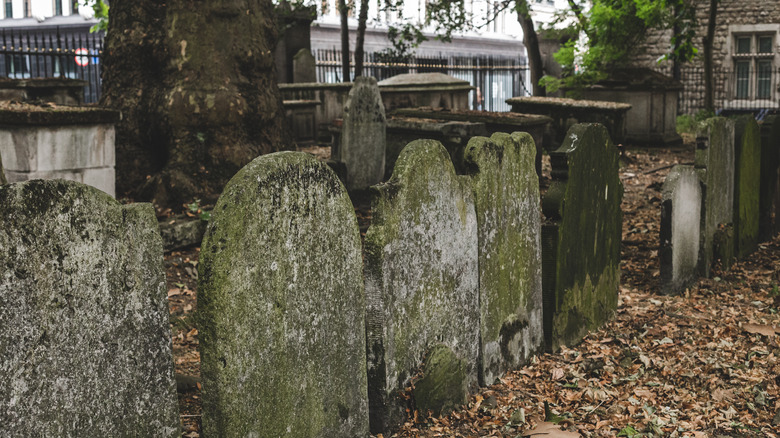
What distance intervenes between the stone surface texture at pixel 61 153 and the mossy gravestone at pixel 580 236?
409 centimetres

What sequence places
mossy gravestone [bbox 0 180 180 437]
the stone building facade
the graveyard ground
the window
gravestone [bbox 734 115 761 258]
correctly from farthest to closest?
the window < the stone building facade < gravestone [bbox 734 115 761 258] < the graveyard ground < mossy gravestone [bbox 0 180 180 437]

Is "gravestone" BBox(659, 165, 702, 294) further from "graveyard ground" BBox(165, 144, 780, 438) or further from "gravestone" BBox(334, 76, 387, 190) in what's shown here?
"gravestone" BBox(334, 76, 387, 190)

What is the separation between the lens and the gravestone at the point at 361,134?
9.57 meters

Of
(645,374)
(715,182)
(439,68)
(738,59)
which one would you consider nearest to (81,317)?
(645,374)

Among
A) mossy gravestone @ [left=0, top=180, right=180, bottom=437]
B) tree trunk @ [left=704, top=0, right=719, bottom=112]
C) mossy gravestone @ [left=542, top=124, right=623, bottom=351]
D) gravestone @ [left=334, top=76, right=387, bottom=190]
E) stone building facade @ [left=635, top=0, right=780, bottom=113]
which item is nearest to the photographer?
mossy gravestone @ [left=0, top=180, right=180, bottom=437]

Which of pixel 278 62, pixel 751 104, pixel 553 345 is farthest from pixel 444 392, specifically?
pixel 751 104

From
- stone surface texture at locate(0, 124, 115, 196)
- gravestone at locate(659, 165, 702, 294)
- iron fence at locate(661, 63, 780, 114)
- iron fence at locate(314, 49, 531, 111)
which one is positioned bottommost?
gravestone at locate(659, 165, 702, 294)

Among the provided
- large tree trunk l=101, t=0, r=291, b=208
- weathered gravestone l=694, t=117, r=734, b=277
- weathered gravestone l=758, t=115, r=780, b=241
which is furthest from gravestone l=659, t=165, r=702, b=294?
large tree trunk l=101, t=0, r=291, b=208

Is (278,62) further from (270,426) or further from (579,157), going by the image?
(270,426)

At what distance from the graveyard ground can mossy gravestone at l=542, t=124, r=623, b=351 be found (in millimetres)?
185

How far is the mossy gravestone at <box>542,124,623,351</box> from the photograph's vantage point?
4.88 meters

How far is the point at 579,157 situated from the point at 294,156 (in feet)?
Result: 8.27

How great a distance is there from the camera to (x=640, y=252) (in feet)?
25.5

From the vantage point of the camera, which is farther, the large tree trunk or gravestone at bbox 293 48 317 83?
gravestone at bbox 293 48 317 83
